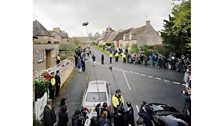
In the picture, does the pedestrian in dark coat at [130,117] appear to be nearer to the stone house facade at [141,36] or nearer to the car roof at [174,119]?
the car roof at [174,119]

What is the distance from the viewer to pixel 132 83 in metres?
4.31

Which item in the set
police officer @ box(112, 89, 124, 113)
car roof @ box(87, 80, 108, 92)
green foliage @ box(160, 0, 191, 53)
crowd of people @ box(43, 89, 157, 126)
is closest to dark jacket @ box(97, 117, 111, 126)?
crowd of people @ box(43, 89, 157, 126)

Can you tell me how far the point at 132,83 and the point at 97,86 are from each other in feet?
→ 1.45

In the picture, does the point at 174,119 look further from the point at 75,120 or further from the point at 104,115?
the point at 75,120

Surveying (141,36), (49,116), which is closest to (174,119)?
(141,36)

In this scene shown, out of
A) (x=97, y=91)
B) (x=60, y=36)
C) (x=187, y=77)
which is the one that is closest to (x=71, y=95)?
(x=97, y=91)

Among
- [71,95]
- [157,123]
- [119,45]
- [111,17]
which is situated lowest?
[157,123]

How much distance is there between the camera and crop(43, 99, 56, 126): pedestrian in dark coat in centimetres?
404

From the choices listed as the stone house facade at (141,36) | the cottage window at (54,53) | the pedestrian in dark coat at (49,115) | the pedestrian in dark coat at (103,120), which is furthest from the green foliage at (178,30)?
the pedestrian in dark coat at (49,115)
